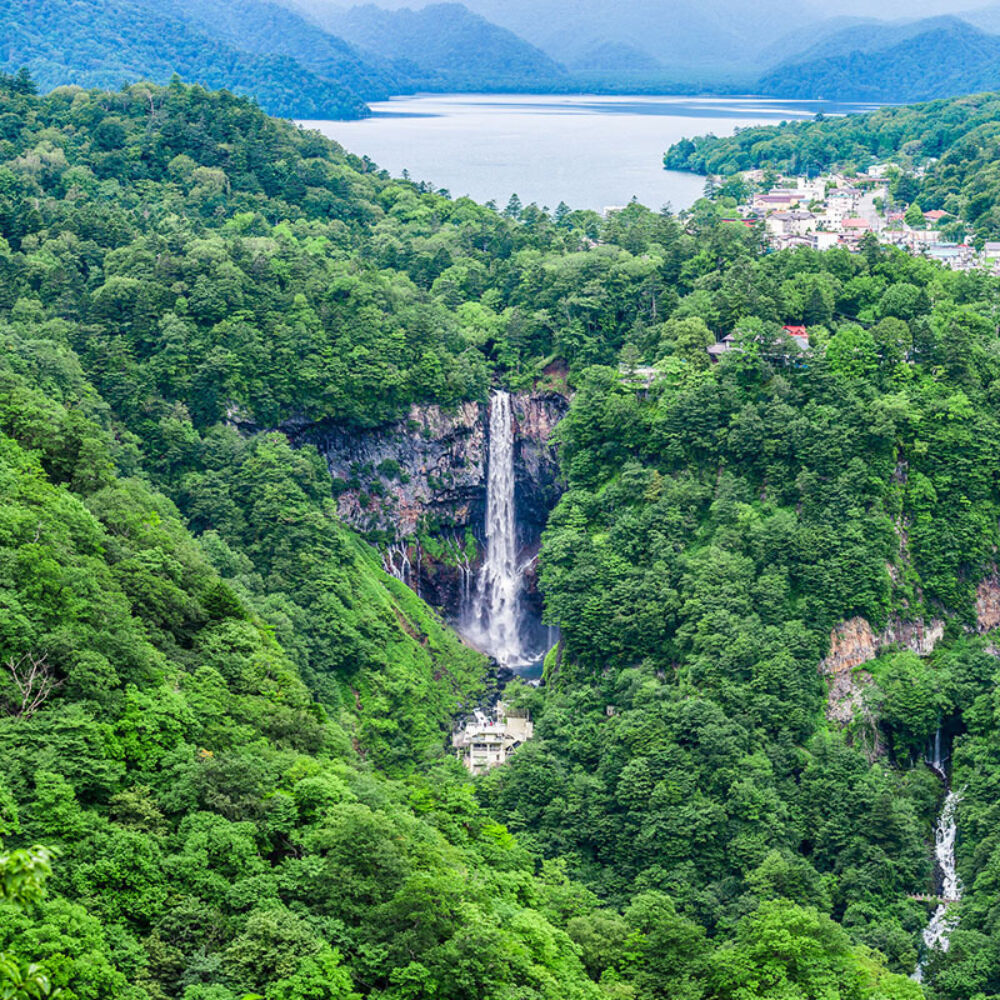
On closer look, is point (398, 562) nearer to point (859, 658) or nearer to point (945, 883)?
point (859, 658)

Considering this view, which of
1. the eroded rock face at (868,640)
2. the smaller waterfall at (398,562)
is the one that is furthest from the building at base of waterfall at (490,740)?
the eroded rock face at (868,640)

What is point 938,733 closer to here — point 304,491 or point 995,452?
point 995,452

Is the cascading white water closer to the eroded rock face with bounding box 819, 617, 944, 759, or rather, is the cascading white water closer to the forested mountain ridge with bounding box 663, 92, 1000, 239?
the eroded rock face with bounding box 819, 617, 944, 759

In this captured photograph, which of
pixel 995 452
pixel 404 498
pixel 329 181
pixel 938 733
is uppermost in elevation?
pixel 329 181

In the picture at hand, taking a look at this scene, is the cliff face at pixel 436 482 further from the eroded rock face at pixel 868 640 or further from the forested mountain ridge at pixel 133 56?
the forested mountain ridge at pixel 133 56

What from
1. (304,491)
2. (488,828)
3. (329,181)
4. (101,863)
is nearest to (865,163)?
(329,181)

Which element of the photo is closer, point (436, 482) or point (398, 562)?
point (398, 562)

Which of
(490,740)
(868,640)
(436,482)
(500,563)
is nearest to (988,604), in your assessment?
(868,640)
